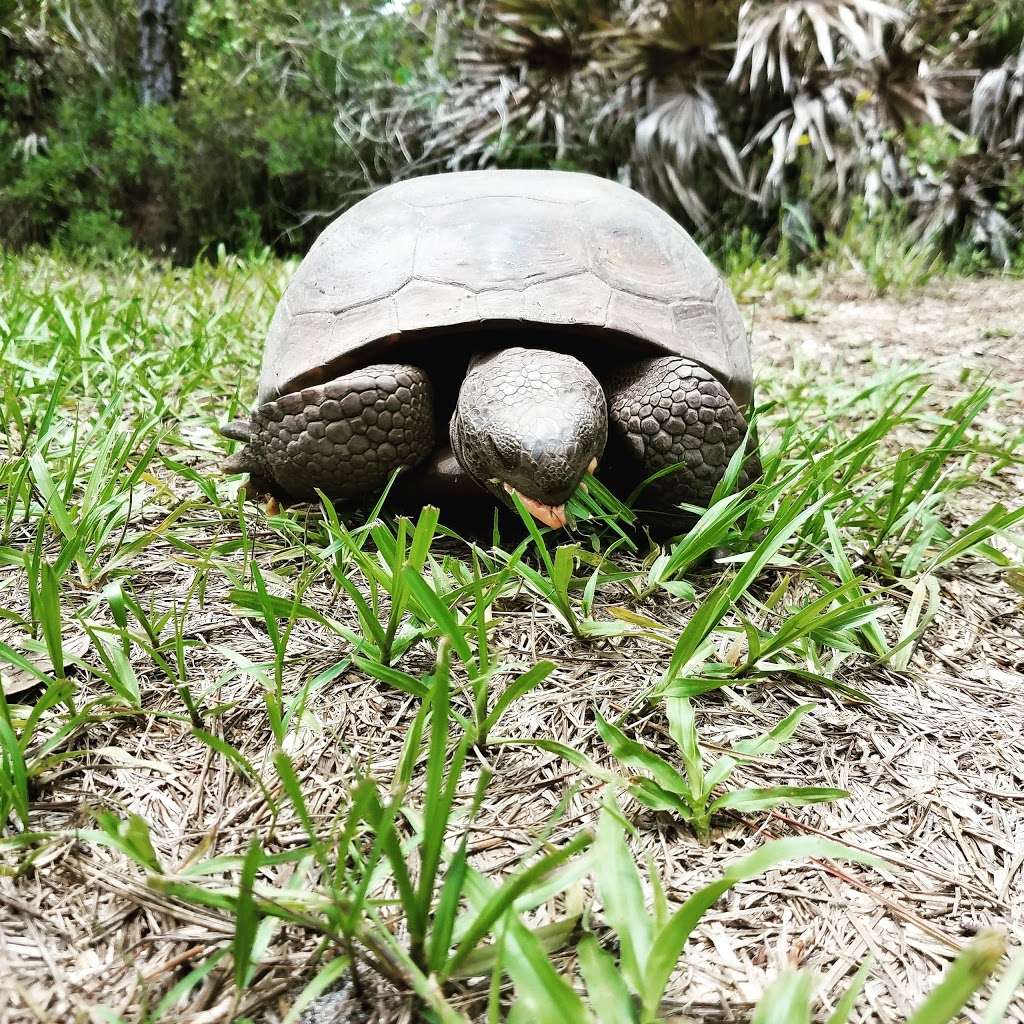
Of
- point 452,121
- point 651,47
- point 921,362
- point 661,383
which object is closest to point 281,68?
point 452,121

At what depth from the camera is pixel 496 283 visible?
1.71 m

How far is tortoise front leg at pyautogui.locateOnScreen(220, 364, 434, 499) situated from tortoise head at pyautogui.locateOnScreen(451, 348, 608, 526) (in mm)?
102

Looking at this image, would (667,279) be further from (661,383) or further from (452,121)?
(452,121)

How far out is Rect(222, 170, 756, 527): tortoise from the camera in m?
1.59

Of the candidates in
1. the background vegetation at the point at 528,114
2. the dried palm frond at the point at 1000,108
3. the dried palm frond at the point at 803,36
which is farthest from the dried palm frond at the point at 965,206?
the dried palm frond at the point at 803,36

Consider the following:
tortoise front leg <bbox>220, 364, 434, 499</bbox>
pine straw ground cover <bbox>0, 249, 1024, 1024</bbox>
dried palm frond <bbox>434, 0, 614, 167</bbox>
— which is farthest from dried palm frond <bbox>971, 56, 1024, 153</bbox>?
tortoise front leg <bbox>220, 364, 434, 499</bbox>

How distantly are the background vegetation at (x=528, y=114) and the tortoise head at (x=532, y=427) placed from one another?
184 inches

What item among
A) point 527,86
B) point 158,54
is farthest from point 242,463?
point 158,54

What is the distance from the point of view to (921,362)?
3164mm

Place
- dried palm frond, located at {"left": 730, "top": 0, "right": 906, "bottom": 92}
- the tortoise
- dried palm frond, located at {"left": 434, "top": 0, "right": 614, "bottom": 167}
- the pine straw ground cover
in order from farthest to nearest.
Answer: dried palm frond, located at {"left": 434, "top": 0, "right": 614, "bottom": 167} < dried palm frond, located at {"left": 730, "top": 0, "right": 906, "bottom": 92} < the tortoise < the pine straw ground cover

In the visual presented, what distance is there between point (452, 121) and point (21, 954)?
7.27 meters

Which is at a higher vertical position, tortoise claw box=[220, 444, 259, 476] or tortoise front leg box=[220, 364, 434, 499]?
tortoise front leg box=[220, 364, 434, 499]

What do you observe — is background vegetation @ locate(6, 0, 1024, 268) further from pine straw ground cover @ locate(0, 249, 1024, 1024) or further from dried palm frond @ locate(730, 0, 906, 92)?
pine straw ground cover @ locate(0, 249, 1024, 1024)

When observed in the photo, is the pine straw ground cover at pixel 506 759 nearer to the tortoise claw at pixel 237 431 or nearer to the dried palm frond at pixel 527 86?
the tortoise claw at pixel 237 431
